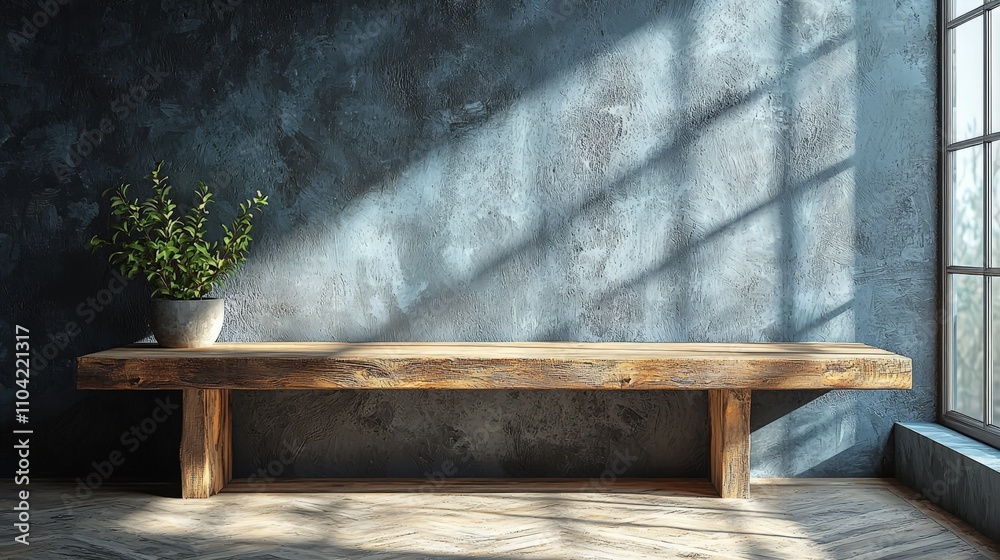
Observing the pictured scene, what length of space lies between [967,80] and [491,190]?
2.07m

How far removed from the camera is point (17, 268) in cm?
342

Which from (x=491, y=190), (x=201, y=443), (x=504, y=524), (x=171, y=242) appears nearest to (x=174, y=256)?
(x=171, y=242)

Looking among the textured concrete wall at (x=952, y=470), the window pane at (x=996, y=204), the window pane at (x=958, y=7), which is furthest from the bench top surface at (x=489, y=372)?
the window pane at (x=958, y=7)

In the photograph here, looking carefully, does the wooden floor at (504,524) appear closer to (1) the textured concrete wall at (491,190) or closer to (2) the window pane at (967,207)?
(1) the textured concrete wall at (491,190)

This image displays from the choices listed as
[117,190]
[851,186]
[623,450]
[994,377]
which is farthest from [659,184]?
[117,190]

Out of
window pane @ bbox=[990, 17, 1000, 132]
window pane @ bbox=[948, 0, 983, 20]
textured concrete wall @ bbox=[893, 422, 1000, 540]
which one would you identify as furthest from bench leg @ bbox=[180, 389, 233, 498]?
window pane @ bbox=[948, 0, 983, 20]

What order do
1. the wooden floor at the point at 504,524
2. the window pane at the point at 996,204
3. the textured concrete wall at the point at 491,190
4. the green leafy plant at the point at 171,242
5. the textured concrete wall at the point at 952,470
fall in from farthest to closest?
the textured concrete wall at the point at 491,190 → the green leafy plant at the point at 171,242 → the window pane at the point at 996,204 → the textured concrete wall at the point at 952,470 → the wooden floor at the point at 504,524

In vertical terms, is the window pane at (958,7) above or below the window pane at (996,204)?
above

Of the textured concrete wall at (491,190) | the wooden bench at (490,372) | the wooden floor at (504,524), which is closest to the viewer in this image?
the wooden floor at (504,524)

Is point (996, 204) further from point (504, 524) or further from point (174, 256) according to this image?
point (174, 256)

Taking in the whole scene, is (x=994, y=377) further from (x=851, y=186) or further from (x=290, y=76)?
(x=290, y=76)

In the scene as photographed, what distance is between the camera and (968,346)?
10.7 feet

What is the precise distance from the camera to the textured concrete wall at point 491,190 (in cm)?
342

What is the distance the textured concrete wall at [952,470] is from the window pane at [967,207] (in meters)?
0.73
